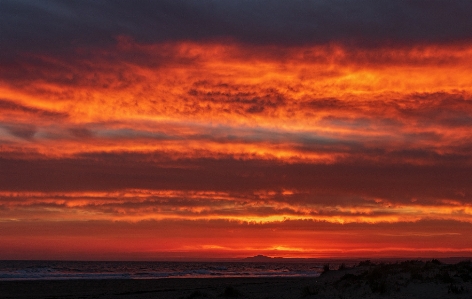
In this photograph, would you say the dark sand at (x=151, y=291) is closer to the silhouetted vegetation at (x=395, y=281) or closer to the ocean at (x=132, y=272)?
the silhouetted vegetation at (x=395, y=281)

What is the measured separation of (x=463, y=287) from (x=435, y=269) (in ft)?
21.0

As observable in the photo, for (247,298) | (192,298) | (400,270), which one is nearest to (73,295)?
(192,298)

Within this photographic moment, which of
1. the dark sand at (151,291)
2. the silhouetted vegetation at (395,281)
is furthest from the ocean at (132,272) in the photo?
the silhouetted vegetation at (395,281)

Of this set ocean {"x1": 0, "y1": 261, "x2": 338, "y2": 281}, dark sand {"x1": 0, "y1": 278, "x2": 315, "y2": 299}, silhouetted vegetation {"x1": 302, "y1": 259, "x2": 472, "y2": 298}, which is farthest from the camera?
ocean {"x1": 0, "y1": 261, "x2": 338, "y2": 281}

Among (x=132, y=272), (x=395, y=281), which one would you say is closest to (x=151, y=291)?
(x=395, y=281)

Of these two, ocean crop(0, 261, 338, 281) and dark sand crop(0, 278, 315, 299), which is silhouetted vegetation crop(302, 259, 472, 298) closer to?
dark sand crop(0, 278, 315, 299)

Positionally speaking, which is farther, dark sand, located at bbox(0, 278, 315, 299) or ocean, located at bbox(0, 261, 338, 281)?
ocean, located at bbox(0, 261, 338, 281)

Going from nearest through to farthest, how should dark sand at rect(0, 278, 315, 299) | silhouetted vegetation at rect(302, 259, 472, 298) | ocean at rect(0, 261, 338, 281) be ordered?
silhouetted vegetation at rect(302, 259, 472, 298)
dark sand at rect(0, 278, 315, 299)
ocean at rect(0, 261, 338, 281)

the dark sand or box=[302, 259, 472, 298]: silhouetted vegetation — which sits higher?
box=[302, 259, 472, 298]: silhouetted vegetation

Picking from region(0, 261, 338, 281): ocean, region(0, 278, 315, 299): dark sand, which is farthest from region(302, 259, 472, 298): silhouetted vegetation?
region(0, 261, 338, 281): ocean

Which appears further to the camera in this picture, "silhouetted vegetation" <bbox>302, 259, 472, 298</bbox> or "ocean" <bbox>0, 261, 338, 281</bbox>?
"ocean" <bbox>0, 261, 338, 281</bbox>

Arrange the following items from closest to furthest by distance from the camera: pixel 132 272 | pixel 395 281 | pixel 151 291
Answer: pixel 395 281
pixel 151 291
pixel 132 272

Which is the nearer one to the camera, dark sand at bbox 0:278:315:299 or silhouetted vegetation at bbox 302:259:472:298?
silhouetted vegetation at bbox 302:259:472:298

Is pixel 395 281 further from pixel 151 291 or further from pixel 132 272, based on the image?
pixel 132 272
